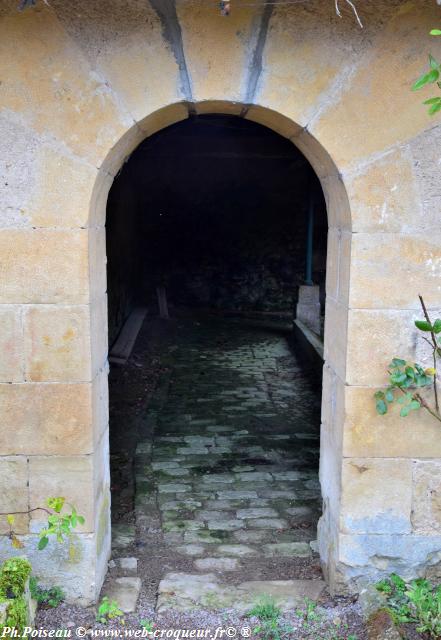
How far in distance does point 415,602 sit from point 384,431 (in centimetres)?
85

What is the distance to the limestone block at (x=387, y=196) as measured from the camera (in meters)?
2.83

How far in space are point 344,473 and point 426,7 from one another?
231 centimetres

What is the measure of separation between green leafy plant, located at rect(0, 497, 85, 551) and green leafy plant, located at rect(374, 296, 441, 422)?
1624mm

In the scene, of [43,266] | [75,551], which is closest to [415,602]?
[75,551]

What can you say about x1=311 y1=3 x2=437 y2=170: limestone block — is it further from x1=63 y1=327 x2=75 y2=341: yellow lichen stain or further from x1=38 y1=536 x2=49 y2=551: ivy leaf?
x1=38 y1=536 x2=49 y2=551: ivy leaf

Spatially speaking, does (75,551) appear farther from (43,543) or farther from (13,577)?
(13,577)

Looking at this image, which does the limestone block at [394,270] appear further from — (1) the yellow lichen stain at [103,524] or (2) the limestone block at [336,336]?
(1) the yellow lichen stain at [103,524]

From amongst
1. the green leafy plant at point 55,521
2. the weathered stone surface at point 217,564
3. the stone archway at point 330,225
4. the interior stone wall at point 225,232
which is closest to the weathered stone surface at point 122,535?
the weathered stone surface at point 217,564

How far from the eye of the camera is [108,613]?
3.02 metres

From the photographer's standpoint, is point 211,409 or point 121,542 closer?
point 121,542

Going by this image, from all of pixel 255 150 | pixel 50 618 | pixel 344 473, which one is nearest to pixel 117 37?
pixel 344 473

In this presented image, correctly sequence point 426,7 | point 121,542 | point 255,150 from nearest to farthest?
point 426,7
point 121,542
point 255,150

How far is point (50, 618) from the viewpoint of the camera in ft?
9.61

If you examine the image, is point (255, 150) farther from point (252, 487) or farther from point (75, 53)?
point (75, 53)
